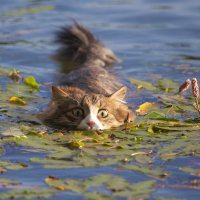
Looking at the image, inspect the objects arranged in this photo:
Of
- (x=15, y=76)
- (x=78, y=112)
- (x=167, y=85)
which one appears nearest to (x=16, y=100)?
(x=78, y=112)

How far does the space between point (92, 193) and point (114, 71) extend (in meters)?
5.54

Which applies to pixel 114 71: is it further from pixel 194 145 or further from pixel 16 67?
pixel 194 145

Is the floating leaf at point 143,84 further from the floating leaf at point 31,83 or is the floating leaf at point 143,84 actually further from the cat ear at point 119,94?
the cat ear at point 119,94

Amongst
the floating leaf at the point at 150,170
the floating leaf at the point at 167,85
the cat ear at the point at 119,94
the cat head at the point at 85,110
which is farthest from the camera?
the floating leaf at the point at 167,85

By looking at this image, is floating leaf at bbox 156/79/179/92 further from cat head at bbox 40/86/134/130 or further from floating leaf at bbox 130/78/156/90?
cat head at bbox 40/86/134/130

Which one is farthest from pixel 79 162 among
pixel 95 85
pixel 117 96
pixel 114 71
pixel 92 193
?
pixel 114 71

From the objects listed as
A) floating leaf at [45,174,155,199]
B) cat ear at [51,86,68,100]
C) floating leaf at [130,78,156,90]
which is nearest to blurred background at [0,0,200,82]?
floating leaf at [130,78,156,90]

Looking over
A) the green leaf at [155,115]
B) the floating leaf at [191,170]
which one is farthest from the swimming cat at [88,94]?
the floating leaf at [191,170]

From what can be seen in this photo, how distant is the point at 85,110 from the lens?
7297 mm

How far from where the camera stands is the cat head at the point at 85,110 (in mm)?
7223

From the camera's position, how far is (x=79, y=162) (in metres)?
6.11

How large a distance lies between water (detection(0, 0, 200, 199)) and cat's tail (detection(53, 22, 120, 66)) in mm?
300

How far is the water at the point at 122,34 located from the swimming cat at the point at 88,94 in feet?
1.34

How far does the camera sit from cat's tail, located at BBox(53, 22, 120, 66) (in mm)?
11031
